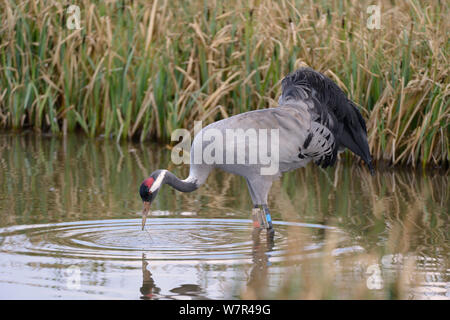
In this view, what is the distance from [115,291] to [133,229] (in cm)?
173

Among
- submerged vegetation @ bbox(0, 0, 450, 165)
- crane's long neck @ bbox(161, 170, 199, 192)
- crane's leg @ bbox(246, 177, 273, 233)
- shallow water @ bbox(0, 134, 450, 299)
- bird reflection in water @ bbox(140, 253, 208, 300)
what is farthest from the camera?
submerged vegetation @ bbox(0, 0, 450, 165)

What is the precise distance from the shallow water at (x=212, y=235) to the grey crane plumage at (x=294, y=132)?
34cm

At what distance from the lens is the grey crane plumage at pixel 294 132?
7.03 m

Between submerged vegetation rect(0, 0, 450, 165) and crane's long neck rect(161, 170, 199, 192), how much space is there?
2556 mm

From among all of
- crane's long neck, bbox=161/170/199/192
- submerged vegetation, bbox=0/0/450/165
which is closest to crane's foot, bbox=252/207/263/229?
crane's long neck, bbox=161/170/199/192

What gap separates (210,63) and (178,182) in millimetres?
3382

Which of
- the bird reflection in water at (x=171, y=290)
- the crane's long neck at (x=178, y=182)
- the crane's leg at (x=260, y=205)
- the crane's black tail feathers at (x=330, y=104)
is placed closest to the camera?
the bird reflection in water at (x=171, y=290)

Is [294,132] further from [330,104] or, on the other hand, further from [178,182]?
[178,182]

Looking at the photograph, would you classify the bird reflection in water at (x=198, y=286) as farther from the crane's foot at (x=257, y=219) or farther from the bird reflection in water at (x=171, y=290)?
the crane's foot at (x=257, y=219)

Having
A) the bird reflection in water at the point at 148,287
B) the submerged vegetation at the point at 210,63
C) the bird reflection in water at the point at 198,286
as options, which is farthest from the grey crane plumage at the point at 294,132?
the submerged vegetation at the point at 210,63

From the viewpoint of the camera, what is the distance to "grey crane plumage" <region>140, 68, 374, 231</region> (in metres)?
7.03

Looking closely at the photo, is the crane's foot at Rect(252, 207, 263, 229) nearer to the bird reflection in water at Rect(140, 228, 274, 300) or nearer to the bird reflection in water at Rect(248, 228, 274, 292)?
the bird reflection in water at Rect(248, 228, 274, 292)

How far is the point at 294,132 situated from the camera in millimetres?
7254

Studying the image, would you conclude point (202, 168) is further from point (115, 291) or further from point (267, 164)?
point (115, 291)
